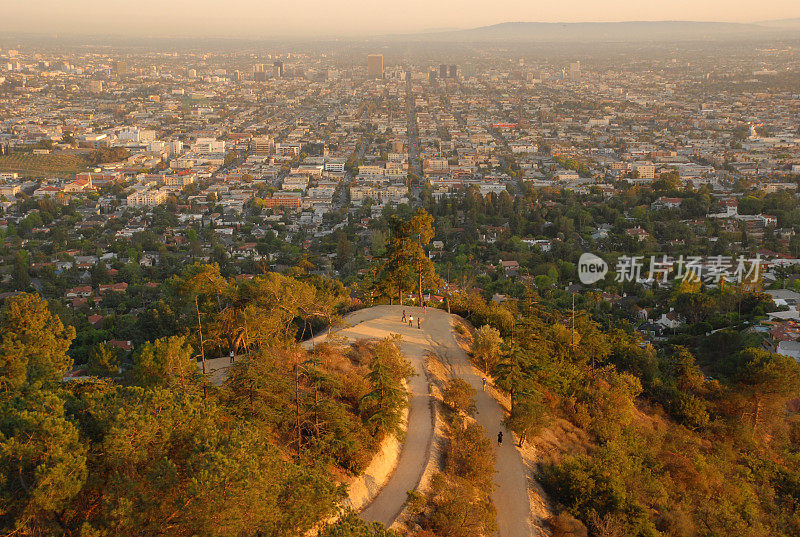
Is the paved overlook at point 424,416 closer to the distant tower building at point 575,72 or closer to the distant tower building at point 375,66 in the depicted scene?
the distant tower building at point 575,72

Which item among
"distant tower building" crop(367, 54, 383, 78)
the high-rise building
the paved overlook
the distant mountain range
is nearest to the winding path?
the paved overlook

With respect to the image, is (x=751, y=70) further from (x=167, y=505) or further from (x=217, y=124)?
(x=167, y=505)

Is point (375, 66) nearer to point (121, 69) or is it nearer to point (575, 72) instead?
point (575, 72)

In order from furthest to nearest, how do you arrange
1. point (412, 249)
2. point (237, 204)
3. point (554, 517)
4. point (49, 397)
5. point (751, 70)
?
point (751, 70), point (237, 204), point (412, 249), point (554, 517), point (49, 397)

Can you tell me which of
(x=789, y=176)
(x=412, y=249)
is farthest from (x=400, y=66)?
(x=412, y=249)

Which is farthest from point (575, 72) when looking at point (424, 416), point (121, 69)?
→ point (424, 416)


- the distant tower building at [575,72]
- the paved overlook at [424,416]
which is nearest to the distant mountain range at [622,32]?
the distant tower building at [575,72]

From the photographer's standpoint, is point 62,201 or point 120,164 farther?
point 120,164

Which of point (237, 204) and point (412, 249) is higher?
point (412, 249)
